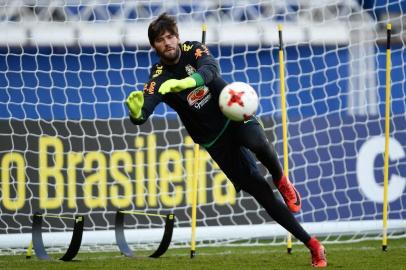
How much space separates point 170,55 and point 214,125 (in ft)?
2.15

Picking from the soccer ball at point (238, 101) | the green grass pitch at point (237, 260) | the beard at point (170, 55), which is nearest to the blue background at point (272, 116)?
the green grass pitch at point (237, 260)

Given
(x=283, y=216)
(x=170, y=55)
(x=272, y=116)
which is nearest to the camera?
(x=170, y=55)

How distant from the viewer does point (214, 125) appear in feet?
23.1

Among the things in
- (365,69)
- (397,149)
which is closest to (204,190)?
(397,149)

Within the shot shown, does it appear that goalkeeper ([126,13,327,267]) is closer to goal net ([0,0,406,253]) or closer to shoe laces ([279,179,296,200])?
shoe laces ([279,179,296,200])

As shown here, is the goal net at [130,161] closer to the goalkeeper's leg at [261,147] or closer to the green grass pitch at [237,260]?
the green grass pitch at [237,260]

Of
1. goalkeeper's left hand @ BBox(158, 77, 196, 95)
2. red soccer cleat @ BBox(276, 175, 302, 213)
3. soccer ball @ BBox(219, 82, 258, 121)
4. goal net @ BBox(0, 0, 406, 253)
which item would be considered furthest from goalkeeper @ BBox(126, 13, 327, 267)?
goal net @ BBox(0, 0, 406, 253)

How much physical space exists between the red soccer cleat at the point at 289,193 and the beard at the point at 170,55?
128 cm

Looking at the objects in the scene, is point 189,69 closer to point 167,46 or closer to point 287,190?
point 167,46

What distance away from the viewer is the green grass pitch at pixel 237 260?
7305 millimetres

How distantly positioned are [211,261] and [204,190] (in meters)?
2.55

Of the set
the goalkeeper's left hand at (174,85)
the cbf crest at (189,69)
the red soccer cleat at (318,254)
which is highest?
the cbf crest at (189,69)

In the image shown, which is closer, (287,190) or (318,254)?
(318,254)

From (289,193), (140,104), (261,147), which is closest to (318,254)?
(289,193)
